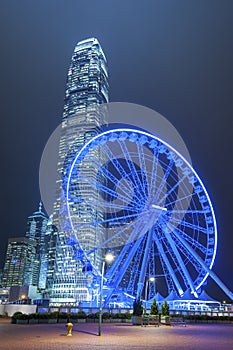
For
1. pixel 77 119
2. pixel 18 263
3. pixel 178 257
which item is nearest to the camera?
pixel 178 257

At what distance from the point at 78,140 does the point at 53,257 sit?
163 feet

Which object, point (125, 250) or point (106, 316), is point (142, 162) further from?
point (106, 316)

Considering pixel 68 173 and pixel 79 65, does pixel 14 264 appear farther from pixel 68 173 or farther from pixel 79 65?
pixel 68 173

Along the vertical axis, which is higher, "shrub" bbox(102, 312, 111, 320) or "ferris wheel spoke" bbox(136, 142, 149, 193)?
"ferris wheel spoke" bbox(136, 142, 149, 193)

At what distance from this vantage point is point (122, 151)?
33156 mm

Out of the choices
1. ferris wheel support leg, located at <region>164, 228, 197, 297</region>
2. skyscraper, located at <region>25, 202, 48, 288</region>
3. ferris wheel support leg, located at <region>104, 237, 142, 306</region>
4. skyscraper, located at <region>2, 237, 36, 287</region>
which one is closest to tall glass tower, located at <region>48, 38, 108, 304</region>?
skyscraper, located at <region>25, 202, 48, 288</region>

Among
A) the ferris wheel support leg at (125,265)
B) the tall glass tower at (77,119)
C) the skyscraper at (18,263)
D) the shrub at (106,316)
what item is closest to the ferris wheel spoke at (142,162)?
the ferris wheel support leg at (125,265)

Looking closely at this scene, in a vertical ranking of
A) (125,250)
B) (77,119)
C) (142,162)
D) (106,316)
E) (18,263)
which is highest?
(77,119)

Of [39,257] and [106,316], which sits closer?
[106,316]

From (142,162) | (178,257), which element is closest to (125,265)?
(178,257)

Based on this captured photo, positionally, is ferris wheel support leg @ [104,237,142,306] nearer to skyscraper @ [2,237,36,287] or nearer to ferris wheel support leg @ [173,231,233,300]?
ferris wheel support leg @ [173,231,233,300]

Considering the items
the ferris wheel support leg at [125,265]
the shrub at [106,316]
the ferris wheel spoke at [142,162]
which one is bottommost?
the shrub at [106,316]

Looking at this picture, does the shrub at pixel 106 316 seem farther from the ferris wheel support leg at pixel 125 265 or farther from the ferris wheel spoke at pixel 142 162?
the ferris wheel spoke at pixel 142 162

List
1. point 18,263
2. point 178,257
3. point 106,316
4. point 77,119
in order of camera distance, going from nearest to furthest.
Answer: point 106,316 < point 178,257 < point 77,119 < point 18,263
